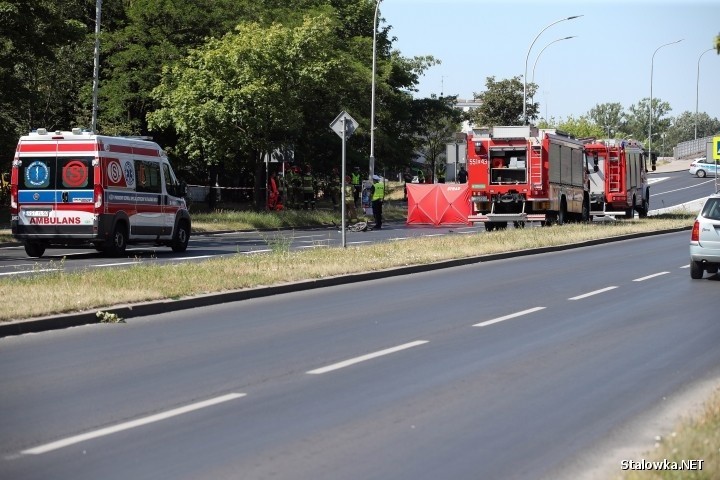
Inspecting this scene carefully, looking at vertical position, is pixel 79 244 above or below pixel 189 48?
below

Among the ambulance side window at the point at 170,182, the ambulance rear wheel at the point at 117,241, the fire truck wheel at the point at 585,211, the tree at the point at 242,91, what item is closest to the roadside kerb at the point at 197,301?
the ambulance rear wheel at the point at 117,241

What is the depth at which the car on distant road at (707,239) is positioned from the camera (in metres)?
20.7

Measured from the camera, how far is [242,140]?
4756cm

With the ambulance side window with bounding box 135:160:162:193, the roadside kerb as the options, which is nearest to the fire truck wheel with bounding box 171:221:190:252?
the ambulance side window with bounding box 135:160:162:193

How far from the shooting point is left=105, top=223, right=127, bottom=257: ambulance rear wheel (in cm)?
2698

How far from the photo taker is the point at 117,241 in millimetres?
27109

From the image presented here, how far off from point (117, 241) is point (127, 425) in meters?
19.2

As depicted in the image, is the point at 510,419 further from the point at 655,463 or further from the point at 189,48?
the point at 189,48

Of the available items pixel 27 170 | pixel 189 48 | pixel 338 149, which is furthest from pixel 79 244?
pixel 338 149

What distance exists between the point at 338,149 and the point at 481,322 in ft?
169

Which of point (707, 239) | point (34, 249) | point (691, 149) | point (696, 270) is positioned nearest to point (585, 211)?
point (34, 249)

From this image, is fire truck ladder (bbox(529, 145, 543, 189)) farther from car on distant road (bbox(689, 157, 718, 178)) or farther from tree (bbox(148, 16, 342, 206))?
car on distant road (bbox(689, 157, 718, 178))

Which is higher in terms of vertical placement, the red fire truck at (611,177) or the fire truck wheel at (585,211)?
the red fire truck at (611,177)

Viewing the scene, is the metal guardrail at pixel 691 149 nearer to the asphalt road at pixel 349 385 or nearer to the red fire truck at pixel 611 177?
the red fire truck at pixel 611 177
